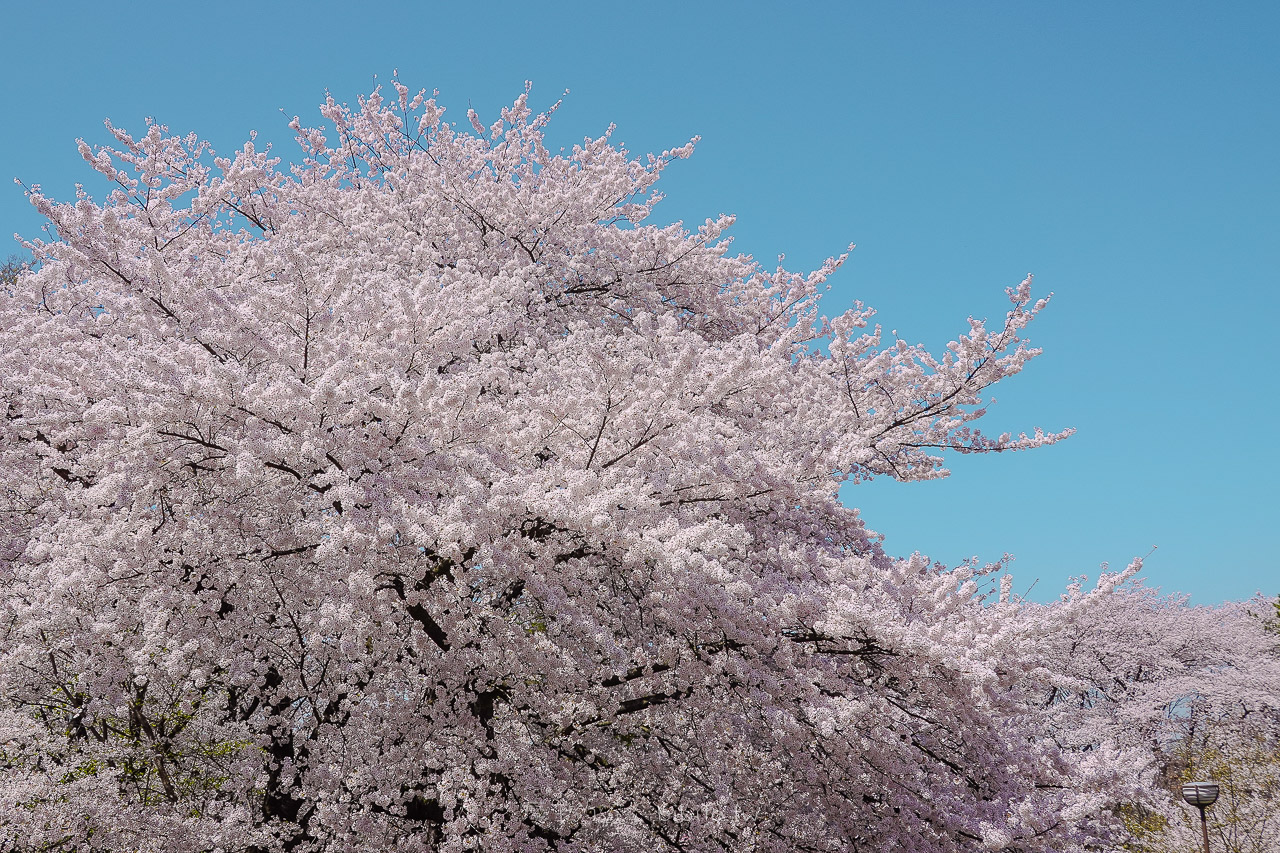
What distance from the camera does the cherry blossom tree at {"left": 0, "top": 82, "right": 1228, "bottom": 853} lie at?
5.53m

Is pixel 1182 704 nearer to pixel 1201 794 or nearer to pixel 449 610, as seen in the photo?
pixel 1201 794

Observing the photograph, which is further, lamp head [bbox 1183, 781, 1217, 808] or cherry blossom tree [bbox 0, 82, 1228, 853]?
lamp head [bbox 1183, 781, 1217, 808]

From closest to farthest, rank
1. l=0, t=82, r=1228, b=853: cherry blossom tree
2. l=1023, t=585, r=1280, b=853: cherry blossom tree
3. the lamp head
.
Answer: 1. l=0, t=82, r=1228, b=853: cherry blossom tree
2. the lamp head
3. l=1023, t=585, r=1280, b=853: cherry blossom tree

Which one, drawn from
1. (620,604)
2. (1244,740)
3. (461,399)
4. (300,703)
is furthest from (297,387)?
(1244,740)

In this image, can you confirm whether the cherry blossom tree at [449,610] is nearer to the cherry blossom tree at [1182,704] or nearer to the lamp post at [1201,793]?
the lamp post at [1201,793]

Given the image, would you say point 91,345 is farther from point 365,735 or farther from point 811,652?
point 811,652

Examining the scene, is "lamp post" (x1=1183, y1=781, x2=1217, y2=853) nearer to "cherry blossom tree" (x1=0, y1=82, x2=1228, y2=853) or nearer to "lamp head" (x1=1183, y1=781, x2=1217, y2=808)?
"lamp head" (x1=1183, y1=781, x2=1217, y2=808)

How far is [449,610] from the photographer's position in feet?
19.0

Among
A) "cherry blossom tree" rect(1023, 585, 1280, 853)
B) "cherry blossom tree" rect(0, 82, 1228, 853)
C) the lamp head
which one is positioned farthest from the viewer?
"cherry blossom tree" rect(1023, 585, 1280, 853)

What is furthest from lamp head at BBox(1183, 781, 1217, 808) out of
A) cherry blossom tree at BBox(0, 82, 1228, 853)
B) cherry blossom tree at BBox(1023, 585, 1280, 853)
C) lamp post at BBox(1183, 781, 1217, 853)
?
cherry blossom tree at BBox(0, 82, 1228, 853)

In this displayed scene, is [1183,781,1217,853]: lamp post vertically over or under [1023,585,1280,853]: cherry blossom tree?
under

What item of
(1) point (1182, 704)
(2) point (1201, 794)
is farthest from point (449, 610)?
(1) point (1182, 704)

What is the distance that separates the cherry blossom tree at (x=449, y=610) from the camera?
18.1 feet

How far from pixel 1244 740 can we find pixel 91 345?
902 inches
